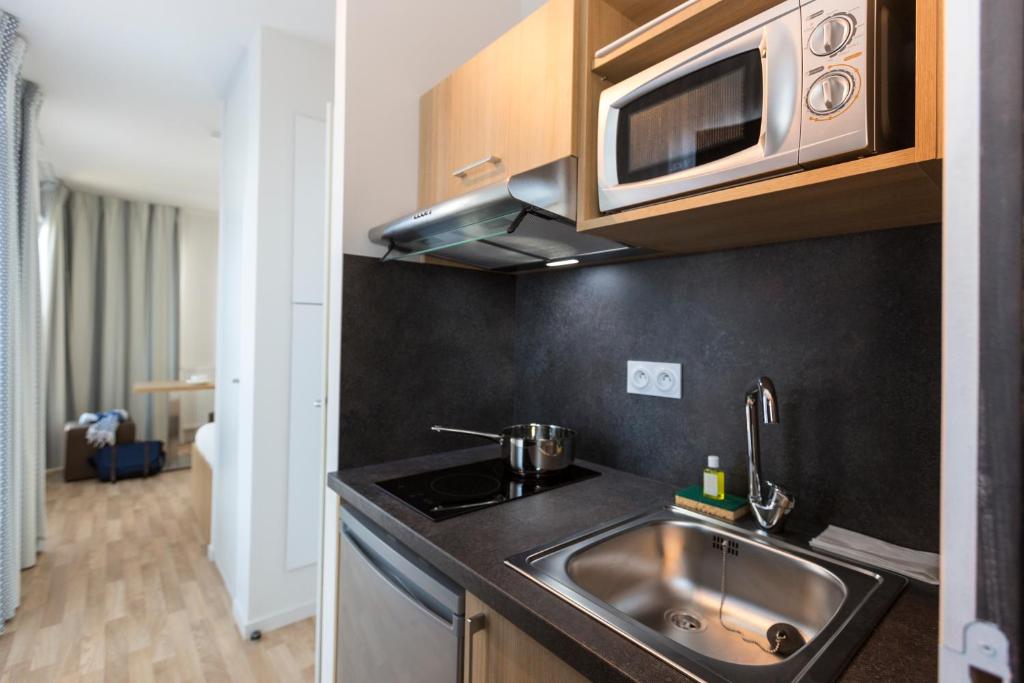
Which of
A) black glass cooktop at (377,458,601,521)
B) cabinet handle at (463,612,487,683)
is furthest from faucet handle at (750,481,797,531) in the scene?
cabinet handle at (463,612,487,683)

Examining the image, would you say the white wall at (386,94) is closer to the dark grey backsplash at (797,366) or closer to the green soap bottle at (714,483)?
the dark grey backsplash at (797,366)

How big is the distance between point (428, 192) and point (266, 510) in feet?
5.29

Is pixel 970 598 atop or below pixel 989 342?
below

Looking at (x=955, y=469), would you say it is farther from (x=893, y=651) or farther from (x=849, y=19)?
(x=849, y=19)

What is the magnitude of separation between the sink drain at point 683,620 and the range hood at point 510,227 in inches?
31.0

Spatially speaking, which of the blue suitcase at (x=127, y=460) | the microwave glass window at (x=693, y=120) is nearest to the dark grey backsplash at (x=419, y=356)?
the microwave glass window at (x=693, y=120)

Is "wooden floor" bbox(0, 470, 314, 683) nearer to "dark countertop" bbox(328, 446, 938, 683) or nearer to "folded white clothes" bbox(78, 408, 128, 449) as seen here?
"folded white clothes" bbox(78, 408, 128, 449)

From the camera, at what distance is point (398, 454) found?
56.1 inches

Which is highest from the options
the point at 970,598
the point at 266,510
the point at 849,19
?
the point at 849,19

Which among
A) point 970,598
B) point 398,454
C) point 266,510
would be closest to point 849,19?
point 970,598

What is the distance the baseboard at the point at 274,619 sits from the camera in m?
2.11

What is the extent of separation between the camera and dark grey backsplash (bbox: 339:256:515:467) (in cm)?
134

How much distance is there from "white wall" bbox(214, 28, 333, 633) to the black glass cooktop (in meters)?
1.19

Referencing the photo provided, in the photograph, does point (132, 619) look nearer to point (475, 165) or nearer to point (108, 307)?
point (475, 165)
